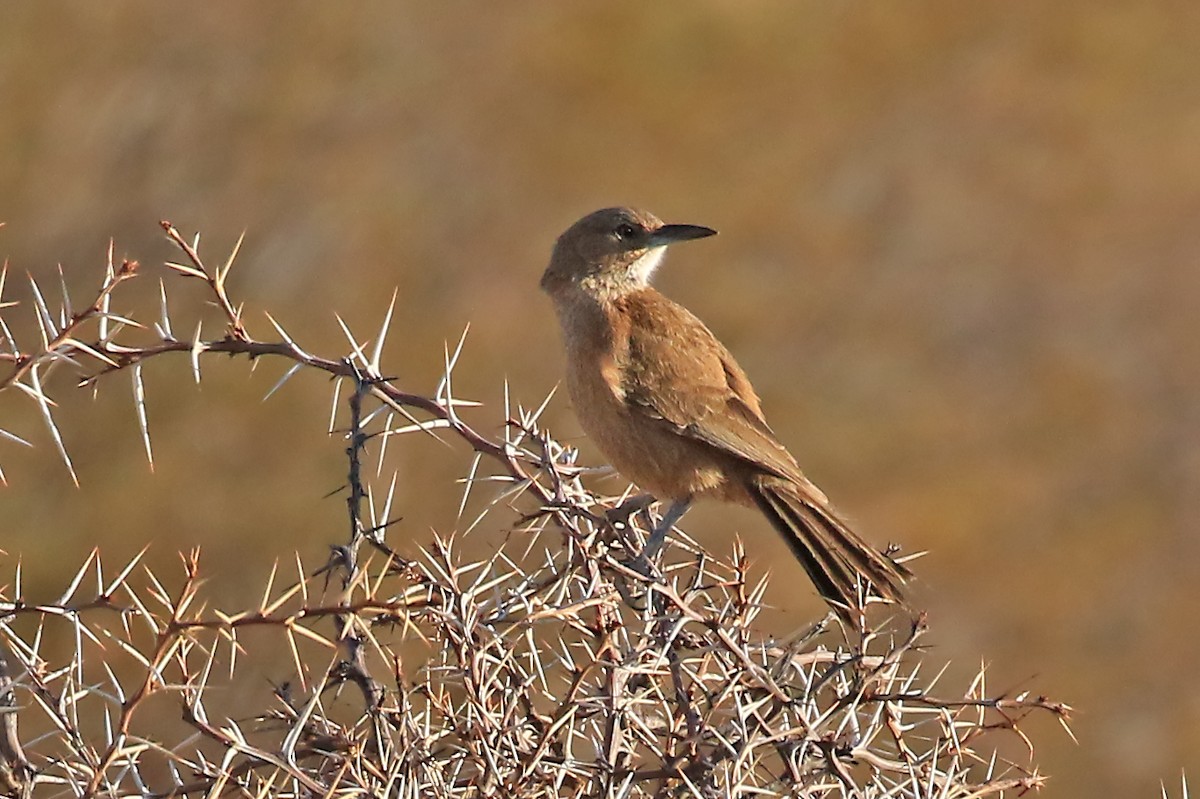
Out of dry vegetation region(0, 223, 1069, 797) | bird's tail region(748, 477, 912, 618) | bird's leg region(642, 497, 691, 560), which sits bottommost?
dry vegetation region(0, 223, 1069, 797)

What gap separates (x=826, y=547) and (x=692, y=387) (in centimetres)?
83

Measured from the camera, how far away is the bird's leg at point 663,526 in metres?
3.80

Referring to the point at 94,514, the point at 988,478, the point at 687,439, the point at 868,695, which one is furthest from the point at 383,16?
the point at 868,695

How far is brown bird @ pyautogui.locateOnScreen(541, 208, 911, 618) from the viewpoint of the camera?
430 centimetres

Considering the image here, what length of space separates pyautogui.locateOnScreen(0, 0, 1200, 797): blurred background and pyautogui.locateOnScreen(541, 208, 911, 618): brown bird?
17.4 feet

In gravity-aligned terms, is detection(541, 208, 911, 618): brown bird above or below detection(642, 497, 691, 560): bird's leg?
above

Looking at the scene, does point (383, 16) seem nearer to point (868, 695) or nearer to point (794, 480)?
point (794, 480)

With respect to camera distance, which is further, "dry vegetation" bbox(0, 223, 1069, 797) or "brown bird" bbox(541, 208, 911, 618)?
"brown bird" bbox(541, 208, 911, 618)

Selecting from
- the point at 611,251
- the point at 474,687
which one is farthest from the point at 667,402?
the point at 474,687

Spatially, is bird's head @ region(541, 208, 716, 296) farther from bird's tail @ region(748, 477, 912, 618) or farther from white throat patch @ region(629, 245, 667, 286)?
bird's tail @ region(748, 477, 912, 618)

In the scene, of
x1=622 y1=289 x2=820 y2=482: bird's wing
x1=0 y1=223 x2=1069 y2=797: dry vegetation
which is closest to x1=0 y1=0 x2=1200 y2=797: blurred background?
x1=622 y1=289 x2=820 y2=482: bird's wing

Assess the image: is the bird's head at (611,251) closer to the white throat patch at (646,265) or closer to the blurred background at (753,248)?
the white throat patch at (646,265)

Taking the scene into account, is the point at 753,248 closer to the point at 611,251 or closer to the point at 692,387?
the point at 611,251

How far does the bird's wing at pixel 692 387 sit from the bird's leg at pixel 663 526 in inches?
8.6
